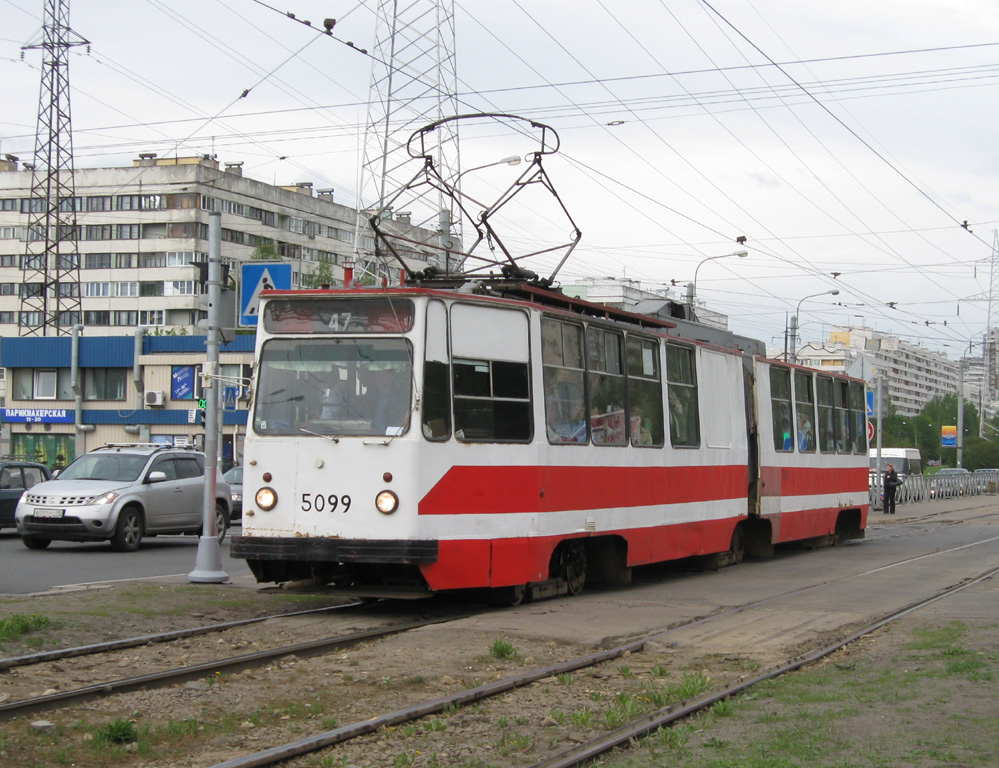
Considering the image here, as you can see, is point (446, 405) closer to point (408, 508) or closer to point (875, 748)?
point (408, 508)

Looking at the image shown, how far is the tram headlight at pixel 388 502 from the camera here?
10.6 m

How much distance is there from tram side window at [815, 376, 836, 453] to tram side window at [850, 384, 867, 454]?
1.45 m

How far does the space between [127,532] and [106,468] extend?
51.9 inches

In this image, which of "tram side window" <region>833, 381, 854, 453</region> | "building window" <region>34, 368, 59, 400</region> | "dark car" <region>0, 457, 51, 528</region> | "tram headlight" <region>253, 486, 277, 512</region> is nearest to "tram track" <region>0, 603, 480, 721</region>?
"tram headlight" <region>253, 486, 277, 512</region>

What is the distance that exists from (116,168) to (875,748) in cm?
8553

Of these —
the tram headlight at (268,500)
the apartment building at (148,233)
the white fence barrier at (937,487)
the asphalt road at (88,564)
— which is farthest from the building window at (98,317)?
the tram headlight at (268,500)

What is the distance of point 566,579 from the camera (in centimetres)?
1292

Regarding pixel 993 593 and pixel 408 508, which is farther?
pixel 993 593

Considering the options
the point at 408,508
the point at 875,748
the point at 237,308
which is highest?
the point at 237,308

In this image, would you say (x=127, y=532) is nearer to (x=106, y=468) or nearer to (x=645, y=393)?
(x=106, y=468)

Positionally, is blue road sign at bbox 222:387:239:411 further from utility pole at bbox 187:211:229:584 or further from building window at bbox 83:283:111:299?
building window at bbox 83:283:111:299

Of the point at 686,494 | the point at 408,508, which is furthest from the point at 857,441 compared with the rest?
the point at 408,508

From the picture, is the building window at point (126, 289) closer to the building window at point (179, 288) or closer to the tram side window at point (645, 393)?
the building window at point (179, 288)

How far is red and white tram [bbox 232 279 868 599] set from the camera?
35.3 ft
